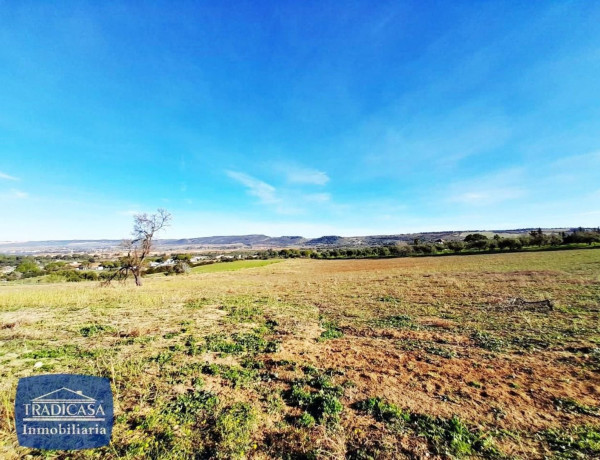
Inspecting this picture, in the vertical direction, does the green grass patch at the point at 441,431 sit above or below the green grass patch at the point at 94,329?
below

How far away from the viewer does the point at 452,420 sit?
18.3 feet

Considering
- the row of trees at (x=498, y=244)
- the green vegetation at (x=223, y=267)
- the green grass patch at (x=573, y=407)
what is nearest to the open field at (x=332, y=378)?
the green grass patch at (x=573, y=407)

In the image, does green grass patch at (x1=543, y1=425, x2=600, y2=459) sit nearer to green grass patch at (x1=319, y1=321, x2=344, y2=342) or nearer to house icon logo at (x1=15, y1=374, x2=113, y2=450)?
green grass patch at (x1=319, y1=321, x2=344, y2=342)

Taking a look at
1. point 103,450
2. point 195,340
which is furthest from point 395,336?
point 103,450

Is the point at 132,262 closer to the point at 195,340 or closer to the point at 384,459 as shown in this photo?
the point at 195,340

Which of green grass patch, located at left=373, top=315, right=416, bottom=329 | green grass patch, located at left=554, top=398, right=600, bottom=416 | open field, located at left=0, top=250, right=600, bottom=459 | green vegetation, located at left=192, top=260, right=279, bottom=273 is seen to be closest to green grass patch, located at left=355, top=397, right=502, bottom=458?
open field, located at left=0, top=250, right=600, bottom=459

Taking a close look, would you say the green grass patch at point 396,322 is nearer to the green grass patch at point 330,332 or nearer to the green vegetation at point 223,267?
the green grass patch at point 330,332

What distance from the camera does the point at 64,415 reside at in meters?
5.25

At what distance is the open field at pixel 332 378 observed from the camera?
5027mm

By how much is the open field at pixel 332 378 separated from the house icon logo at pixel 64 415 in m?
0.22

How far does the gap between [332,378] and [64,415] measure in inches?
245

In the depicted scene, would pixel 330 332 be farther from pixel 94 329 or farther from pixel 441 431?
pixel 94 329

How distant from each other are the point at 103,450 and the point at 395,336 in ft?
34.2

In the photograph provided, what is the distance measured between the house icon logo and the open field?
0.74ft
